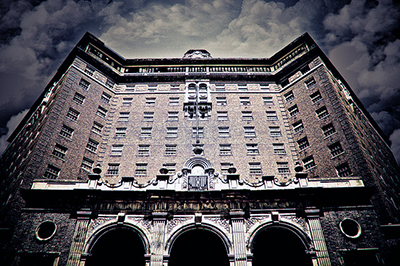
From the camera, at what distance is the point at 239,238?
22.6m

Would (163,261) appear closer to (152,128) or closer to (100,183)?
(100,183)

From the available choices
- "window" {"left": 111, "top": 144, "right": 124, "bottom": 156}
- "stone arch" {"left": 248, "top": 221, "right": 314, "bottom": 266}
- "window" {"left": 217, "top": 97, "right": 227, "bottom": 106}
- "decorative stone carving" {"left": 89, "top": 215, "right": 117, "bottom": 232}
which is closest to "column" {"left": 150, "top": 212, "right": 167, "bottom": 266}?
"decorative stone carving" {"left": 89, "top": 215, "right": 117, "bottom": 232}

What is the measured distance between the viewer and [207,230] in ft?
76.7

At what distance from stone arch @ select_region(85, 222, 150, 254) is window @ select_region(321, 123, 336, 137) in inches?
1012

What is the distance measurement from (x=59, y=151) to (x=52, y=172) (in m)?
2.93

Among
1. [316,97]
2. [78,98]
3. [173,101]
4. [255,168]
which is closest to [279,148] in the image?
[255,168]

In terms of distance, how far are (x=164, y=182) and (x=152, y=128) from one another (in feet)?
52.3

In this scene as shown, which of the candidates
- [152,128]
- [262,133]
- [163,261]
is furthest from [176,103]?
[163,261]

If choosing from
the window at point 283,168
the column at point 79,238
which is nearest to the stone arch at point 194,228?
the column at point 79,238

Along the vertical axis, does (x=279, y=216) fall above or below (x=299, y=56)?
below

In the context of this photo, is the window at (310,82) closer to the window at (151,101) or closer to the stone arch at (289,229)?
the window at (151,101)

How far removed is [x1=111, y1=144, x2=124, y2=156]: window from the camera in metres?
37.2

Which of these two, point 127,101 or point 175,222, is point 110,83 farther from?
point 175,222

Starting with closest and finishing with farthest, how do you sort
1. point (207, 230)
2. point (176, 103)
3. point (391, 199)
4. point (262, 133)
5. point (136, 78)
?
point (207, 230) < point (391, 199) < point (262, 133) < point (176, 103) < point (136, 78)
